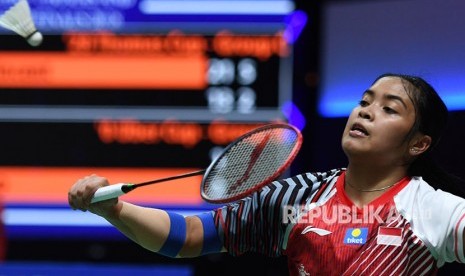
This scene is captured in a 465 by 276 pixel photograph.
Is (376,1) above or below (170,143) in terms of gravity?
above

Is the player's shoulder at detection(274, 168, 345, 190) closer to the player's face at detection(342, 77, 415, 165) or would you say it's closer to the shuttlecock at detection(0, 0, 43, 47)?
the player's face at detection(342, 77, 415, 165)

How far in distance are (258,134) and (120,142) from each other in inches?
70.1

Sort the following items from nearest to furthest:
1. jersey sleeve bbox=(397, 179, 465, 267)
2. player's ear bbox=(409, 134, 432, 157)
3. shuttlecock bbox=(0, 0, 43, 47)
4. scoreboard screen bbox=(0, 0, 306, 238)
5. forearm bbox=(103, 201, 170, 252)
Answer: jersey sleeve bbox=(397, 179, 465, 267), forearm bbox=(103, 201, 170, 252), player's ear bbox=(409, 134, 432, 157), shuttlecock bbox=(0, 0, 43, 47), scoreboard screen bbox=(0, 0, 306, 238)

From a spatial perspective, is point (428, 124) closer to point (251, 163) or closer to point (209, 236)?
point (251, 163)

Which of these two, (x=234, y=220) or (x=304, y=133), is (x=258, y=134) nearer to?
(x=234, y=220)

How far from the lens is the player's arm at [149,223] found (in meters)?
2.61

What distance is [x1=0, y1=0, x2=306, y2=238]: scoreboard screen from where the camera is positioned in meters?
4.68

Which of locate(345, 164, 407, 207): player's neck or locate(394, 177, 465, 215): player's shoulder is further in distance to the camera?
locate(345, 164, 407, 207): player's neck

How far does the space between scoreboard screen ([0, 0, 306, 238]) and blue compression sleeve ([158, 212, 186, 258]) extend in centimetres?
185

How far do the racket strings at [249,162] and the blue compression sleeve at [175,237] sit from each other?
106 millimetres

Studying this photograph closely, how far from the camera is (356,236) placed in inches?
104

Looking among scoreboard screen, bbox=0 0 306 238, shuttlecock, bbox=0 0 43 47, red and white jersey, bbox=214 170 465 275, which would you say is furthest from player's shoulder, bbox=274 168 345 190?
scoreboard screen, bbox=0 0 306 238

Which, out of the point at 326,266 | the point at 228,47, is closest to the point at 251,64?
the point at 228,47

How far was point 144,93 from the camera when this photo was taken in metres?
4.72
